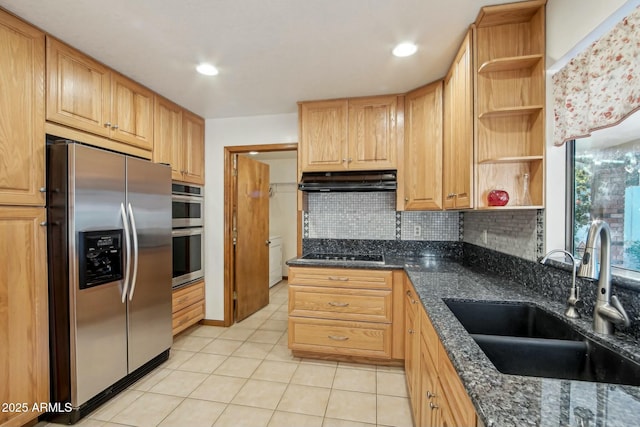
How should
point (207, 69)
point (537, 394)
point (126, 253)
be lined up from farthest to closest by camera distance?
1. point (207, 69)
2. point (126, 253)
3. point (537, 394)

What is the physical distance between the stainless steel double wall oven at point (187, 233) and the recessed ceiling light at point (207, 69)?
1113mm

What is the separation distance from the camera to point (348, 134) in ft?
8.75

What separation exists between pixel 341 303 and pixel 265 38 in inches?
78.9

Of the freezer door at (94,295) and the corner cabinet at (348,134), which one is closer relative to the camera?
the freezer door at (94,295)

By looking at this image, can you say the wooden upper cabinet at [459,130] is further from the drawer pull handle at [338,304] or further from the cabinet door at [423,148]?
the drawer pull handle at [338,304]

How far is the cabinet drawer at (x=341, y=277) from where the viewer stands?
235cm

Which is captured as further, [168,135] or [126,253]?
[168,135]

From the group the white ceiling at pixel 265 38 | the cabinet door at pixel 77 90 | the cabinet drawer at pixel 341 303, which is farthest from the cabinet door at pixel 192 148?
the cabinet drawer at pixel 341 303

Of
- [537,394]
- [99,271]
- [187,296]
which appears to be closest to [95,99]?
[99,271]

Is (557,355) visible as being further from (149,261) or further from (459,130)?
(149,261)

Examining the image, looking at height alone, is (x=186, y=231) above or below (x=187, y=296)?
above

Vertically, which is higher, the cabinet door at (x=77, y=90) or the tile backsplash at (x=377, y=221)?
the cabinet door at (x=77, y=90)

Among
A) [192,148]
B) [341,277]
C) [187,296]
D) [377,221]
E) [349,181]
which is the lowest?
[187,296]

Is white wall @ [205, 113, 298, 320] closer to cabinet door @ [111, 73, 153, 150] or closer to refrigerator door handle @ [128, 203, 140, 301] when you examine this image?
cabinet door @ [111, 73, 153, 150]
